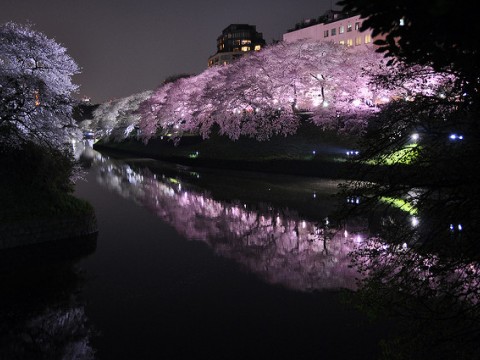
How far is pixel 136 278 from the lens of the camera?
14.9 meters

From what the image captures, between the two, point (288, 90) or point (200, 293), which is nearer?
point (200, 293)

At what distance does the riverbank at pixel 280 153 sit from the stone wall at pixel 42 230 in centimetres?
2469

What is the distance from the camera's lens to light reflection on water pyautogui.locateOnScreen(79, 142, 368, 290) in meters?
14.7

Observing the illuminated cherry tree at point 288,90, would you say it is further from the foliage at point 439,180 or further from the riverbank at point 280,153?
the foliage at point 439,180

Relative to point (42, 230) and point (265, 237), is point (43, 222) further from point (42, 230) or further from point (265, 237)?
point (265, 237)

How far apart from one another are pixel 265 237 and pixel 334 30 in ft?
249

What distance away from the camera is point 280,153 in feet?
151

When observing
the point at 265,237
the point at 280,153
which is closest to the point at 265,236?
the point at 265,237

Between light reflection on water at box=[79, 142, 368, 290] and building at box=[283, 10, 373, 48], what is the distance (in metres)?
55.7

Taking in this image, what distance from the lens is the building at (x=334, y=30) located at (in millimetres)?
79688

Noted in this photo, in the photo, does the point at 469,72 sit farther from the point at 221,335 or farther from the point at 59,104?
the point at 59,104

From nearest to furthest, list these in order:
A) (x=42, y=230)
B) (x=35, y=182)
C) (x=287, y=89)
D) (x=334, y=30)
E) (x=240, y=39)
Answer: (x=42, y=230)
(x=35, y=182)
(x=287, y=89)
(x=334, y=30)
(x=240, y=39)

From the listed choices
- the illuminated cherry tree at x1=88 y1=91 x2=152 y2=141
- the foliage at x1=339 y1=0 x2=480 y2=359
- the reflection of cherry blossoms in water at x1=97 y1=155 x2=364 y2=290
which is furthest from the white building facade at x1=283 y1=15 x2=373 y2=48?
the foliage at x1=339 y1=0 x2=480 y2=359

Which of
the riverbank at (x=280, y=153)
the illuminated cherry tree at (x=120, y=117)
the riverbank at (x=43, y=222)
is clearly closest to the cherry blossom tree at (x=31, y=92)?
the riverbank at (x=43, y=222)
